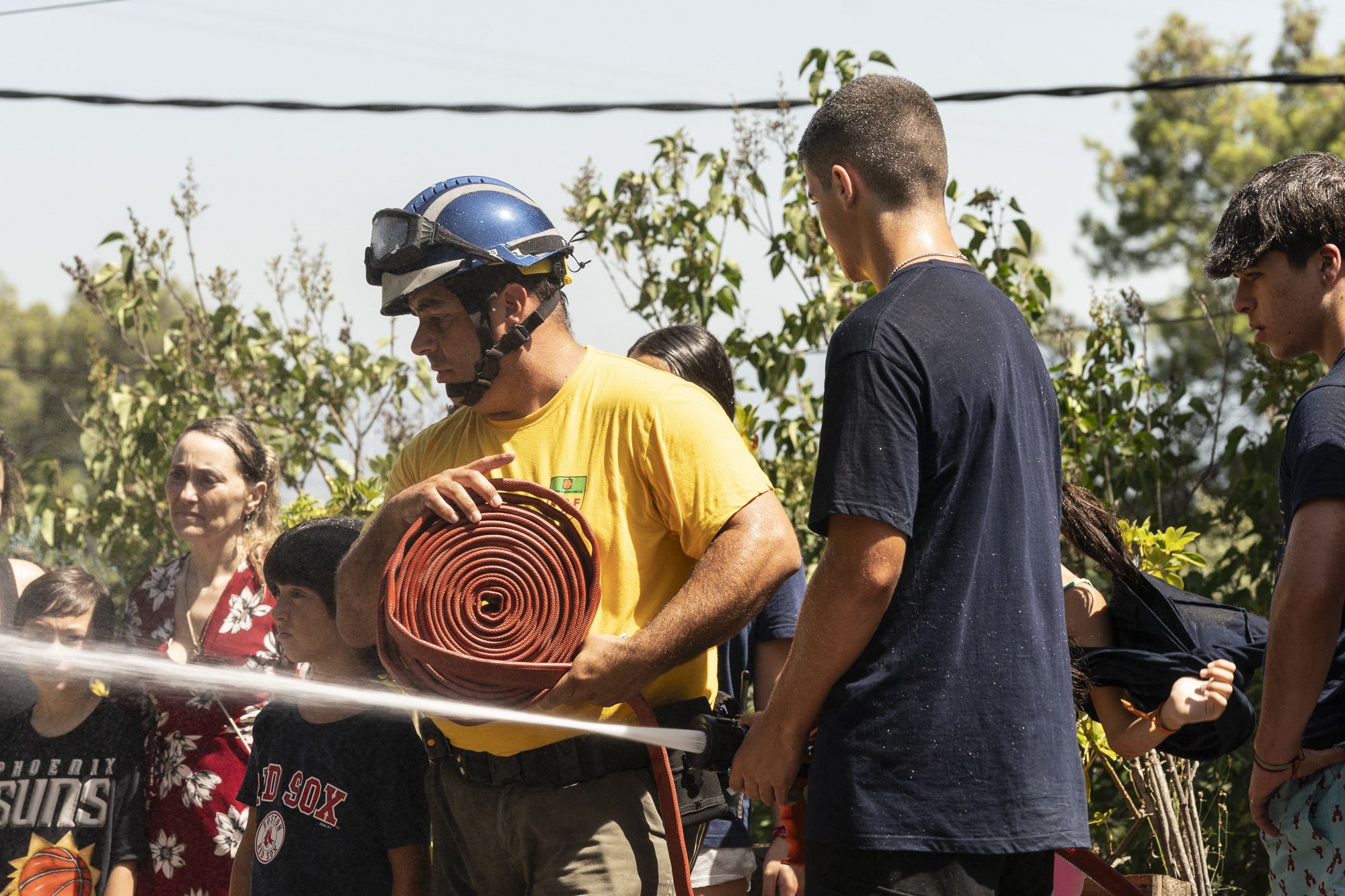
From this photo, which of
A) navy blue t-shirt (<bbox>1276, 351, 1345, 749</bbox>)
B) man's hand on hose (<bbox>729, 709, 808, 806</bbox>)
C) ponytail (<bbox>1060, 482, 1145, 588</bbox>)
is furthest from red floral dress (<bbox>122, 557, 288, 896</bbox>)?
navy blue t-shirt (<bbox>1276, 351, 1345, 749</bbox>)

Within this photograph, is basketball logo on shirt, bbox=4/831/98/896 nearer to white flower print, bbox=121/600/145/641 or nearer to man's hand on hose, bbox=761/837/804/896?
white flower print, bbox=121/600/145/641

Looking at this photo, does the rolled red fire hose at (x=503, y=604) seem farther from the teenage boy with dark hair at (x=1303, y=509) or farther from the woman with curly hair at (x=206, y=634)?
the woman with curly hair at (x=206, y=634)

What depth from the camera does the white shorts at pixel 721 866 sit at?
3746 millimetres

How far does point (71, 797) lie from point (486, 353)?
2.20 metres

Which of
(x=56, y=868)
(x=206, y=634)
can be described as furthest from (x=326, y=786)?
(x=56, y=868)

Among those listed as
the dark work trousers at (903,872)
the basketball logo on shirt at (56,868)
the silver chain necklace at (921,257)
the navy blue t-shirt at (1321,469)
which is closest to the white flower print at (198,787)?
the basketball logo on shirt at (56,868)

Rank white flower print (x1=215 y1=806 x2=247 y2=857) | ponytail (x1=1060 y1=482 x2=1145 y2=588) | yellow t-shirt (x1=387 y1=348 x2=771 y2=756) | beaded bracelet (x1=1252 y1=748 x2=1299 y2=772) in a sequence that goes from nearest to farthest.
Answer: yellow t-shirt (x1=387 y1=348 x2=771 y2=756), beaded bracelet (x1=1252 y1=748 x2=1299 y2=772), ponytail (x1=1060 y1=482 x2=1145 y2=588), white flower print (x1=215 y1=806 x2=247 y2=857)

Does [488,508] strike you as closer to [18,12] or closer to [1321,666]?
[1321,666]

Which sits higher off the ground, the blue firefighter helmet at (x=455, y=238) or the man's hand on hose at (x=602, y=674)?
the blue firefighter helmet at (x=455, y=238)

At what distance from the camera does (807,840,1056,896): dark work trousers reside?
2.31 m

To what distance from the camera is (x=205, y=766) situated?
4082 millimetres

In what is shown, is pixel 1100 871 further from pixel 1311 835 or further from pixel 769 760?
pixel 769 760

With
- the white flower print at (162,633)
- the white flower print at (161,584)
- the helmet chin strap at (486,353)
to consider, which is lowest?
the white flower print at (162,633)

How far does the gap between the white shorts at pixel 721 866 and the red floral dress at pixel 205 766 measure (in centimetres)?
134
